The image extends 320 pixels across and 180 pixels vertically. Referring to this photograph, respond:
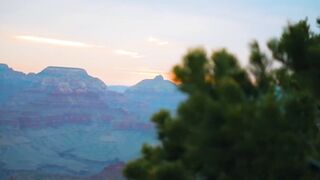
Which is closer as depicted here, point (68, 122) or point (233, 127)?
point (233, 127)

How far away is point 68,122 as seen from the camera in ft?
423

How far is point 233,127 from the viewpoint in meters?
5.23

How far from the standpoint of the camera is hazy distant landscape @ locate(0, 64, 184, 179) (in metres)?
112

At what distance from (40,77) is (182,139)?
137m

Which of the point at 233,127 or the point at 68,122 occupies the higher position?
the point at 68,122

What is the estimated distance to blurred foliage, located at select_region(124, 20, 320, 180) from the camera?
529cm

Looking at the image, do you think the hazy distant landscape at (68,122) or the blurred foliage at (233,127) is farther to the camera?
the hazy distant landscape at (68,122)

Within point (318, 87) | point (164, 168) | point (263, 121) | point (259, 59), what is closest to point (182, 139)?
point (164, 168)

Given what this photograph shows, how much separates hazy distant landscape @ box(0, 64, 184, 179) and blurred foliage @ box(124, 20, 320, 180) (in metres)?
98.4

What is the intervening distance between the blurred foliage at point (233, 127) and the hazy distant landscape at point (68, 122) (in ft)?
323

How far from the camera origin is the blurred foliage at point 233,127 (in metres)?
5.29

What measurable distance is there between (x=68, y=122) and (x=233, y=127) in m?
127

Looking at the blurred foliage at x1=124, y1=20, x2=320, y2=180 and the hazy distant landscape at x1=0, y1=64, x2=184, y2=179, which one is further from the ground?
the hazy distant landscape at x1=0, y1=64, x2=184, y2=179

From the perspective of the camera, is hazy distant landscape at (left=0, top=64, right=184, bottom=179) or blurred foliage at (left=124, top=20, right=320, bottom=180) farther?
hazy distant landscape at (left=0, top=64, right=184, bottom=179)
